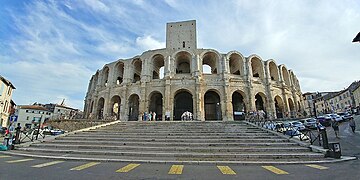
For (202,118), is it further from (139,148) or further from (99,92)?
(99,92)

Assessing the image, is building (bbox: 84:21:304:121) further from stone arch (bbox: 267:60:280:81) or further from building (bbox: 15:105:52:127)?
building (bbox: 15:105:52:127)

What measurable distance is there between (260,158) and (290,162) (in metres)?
1.14

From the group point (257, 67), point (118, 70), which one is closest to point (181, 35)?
point (118, 70)

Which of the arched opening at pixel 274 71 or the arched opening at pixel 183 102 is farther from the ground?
the arched opening at pixel 274 71

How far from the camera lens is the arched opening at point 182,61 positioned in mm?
28562

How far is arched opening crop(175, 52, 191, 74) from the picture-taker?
28562 mm

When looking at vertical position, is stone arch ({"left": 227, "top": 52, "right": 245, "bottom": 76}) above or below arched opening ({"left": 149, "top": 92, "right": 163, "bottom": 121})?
above

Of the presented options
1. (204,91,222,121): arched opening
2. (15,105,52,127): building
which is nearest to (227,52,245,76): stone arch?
(204,91,222,121): arched opening

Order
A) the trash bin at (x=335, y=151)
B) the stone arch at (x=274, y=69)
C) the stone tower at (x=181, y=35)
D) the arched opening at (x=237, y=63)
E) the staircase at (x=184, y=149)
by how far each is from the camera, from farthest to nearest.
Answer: the stone tower at (x=181, y=35) < the stone arch at (x=274, y=69) < the arched opening at (x=237, y=63) < the staircase at (x=184, y=149) < the trash bin at (x=335, y=151)

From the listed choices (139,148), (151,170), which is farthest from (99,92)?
(151,170)

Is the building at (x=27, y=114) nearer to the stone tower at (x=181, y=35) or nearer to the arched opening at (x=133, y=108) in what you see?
the arched opening at (x=133, y=108)

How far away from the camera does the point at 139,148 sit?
29.5 ft

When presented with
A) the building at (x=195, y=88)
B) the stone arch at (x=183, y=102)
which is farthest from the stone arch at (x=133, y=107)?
the stone arch at (x=183, y=102)

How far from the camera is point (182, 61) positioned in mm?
32062
